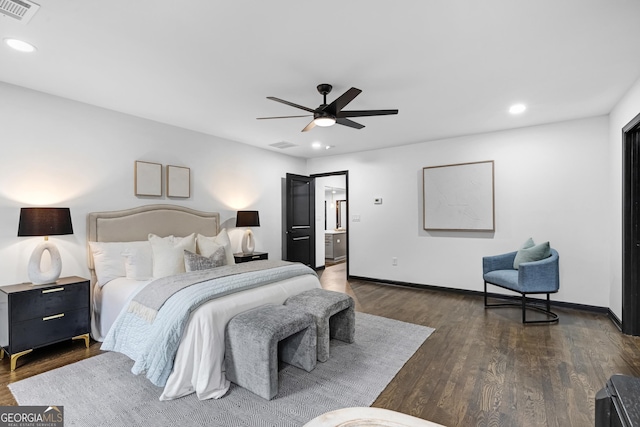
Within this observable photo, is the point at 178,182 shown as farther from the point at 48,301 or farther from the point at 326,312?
the point at 326,312

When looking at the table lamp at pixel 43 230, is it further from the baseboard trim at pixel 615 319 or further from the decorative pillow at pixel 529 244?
the baseboard trim at pixel 615 319

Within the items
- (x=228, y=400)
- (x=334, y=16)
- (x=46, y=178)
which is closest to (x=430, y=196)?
(x=334, y=16)

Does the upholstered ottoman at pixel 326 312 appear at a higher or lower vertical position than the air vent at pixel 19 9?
lower

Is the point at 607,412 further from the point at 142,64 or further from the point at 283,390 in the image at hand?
the point at 142,64

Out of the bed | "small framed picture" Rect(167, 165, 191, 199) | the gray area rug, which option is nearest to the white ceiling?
"small framed picture" Rect(167, 165, 191, 199)

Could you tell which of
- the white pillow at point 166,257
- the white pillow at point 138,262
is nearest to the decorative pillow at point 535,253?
the white pillow at point 166,257

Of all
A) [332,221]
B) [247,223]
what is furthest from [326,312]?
[332,221]

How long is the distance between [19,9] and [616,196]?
222 inches

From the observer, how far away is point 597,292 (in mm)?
3996

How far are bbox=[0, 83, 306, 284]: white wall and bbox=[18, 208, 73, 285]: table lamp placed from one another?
0.29 meters

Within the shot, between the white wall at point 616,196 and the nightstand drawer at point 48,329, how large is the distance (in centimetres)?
574

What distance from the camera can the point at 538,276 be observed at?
12.0ft

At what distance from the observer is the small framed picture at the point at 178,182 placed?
13.9 ft

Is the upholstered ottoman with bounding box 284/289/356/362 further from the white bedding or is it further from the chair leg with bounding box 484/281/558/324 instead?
the chair leg with bounding box 484/281/558/324
